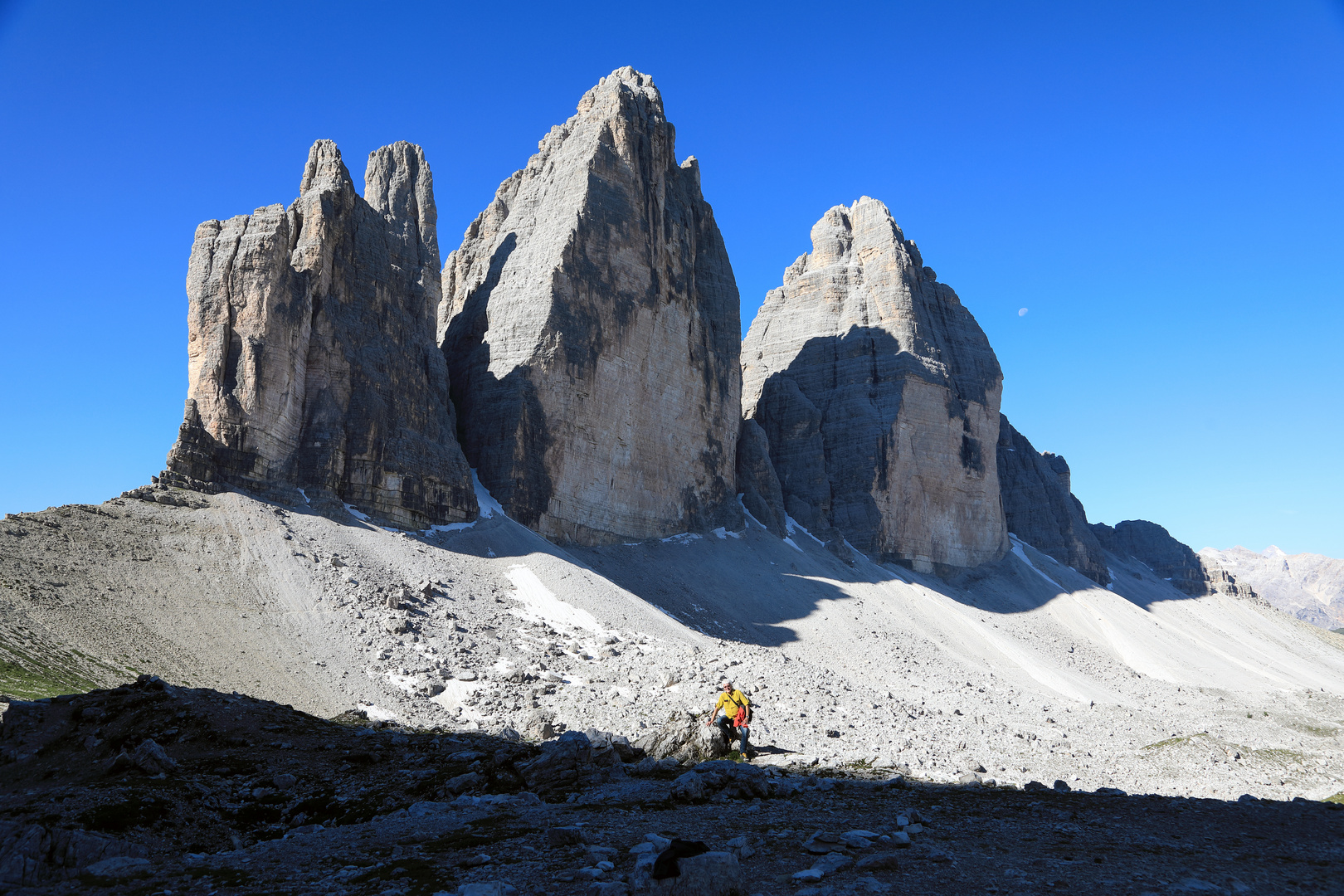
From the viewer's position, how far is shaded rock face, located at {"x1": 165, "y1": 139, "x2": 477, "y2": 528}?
126 feet

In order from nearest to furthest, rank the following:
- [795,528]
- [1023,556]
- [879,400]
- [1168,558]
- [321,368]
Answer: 1. [321,368]
2. [795,528]
3. [879,400]
4. [1023,556]
5. [1168,558]

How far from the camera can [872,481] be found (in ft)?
236

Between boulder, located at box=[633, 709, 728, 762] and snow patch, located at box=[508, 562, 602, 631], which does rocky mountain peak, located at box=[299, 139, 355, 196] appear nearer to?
snow patch, located at box=[508, 562, 602, 631]

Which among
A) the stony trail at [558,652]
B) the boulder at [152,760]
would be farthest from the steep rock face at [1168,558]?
the boulder at [152,760]

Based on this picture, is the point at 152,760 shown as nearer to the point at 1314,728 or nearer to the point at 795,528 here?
the point at 1314,728

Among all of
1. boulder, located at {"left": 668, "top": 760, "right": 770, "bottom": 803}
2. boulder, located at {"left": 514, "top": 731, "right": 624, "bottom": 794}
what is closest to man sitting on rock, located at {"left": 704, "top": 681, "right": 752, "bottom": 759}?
boulder, located at {"left": 514, "top": 731, "right": 624, "bottom": 794}

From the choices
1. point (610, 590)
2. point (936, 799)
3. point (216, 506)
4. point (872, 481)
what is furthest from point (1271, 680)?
point (216, 506)

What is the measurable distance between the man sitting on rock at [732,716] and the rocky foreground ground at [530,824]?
158 cm

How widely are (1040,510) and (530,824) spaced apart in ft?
295

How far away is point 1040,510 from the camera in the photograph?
91500 mm

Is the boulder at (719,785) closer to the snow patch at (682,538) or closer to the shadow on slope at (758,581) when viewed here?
the shadow on slope at (758,581)

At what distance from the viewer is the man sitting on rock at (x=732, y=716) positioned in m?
18.1

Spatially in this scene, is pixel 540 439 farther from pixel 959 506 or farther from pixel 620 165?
pixel 959 506

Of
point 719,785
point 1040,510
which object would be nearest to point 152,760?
point 719,785
